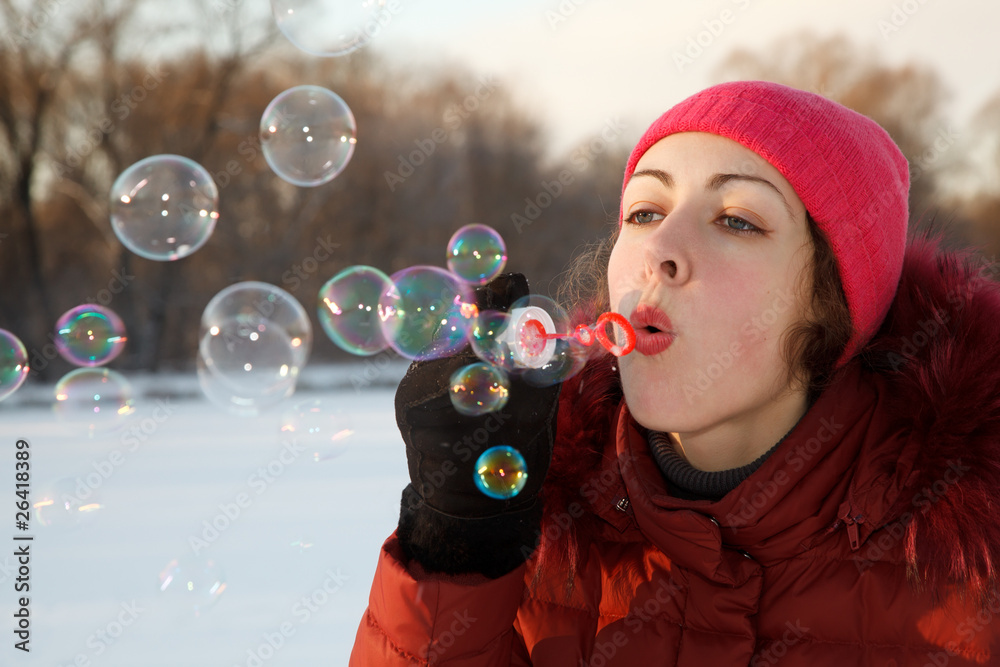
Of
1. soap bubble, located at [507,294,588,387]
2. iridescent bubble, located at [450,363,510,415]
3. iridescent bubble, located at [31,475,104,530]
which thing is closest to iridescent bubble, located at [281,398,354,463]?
soap bubble, located at [507,294,588,387]

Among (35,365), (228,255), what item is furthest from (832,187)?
(228,255)

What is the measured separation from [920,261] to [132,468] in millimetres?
5730

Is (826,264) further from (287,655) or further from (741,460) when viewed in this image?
(287,655)

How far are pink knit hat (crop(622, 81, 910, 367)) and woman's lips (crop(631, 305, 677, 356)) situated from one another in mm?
377

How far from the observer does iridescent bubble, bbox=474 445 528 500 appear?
138 cm

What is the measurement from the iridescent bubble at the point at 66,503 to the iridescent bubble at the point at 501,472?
2872 millimetres

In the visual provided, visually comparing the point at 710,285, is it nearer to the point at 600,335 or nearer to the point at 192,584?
the point at 600,335

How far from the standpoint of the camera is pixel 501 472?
1.41 meters

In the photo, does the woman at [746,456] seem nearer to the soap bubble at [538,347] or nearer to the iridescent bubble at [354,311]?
the soap bubble at [538,347]

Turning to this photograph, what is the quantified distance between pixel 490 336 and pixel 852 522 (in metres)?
0.73

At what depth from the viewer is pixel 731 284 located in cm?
149

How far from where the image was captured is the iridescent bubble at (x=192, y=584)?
2.86 metres

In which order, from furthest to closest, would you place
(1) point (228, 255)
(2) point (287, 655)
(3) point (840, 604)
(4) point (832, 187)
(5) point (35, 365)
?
(1) point (228, 255)
(5) point (35, 365)
(2) point (287, 655)
(4) point (832, 187)
(3) point (840, 604)

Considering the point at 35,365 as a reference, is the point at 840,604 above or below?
above
